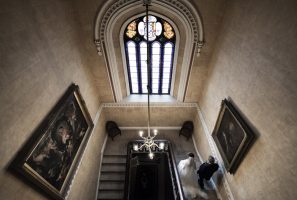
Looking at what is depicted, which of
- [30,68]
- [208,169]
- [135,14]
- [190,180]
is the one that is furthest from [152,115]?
[30,68]

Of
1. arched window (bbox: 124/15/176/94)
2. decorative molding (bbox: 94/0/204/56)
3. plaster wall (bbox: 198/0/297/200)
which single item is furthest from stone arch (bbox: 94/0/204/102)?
plaster wall (bbox: 198/0/297/200)

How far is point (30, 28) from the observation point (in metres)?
3.02

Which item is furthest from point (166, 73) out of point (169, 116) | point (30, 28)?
point (30, 28)

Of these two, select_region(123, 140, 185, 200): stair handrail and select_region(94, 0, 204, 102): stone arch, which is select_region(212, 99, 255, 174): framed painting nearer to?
select_region(123, 140, 185, 200): stair handrail

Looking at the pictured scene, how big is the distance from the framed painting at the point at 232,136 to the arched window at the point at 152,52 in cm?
269

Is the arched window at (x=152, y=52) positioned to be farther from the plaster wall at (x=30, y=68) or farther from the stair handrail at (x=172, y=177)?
the stair handrail at (x=172, y=177)

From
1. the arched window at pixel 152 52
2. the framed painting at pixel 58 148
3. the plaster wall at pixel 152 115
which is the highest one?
the arched window at pixel 152 52

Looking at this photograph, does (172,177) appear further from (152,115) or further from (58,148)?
(58,148)

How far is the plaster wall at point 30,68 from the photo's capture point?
2.47m

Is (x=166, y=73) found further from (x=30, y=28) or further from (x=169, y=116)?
(x=30, y=28)

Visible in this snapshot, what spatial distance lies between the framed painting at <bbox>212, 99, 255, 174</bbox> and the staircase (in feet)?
12.5

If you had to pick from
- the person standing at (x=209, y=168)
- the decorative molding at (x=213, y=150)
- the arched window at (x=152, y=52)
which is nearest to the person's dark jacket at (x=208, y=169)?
the person standing at (x=209, y=168)

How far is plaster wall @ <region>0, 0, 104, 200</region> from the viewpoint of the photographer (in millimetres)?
2475

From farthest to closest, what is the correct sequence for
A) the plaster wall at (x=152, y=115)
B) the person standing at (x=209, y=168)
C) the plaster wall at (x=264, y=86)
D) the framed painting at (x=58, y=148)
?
the plaster wall at (x=152, y=115), the person standing at (x=209, y=168), the framed painting at (x=58, y=148), the plaster wall at (x=264, y=86)
